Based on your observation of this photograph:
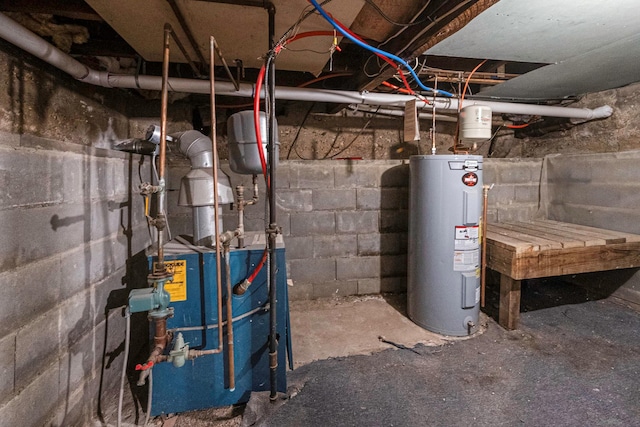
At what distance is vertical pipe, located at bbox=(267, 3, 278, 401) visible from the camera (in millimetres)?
1271

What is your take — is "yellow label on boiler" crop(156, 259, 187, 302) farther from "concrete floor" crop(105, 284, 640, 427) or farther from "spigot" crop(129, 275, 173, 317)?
"concrete floor" crop(105, 284, 640, 427)

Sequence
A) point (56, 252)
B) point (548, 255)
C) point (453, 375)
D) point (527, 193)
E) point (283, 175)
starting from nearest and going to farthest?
point (56, 252), point (453, 375), point (548, 255), point (283, 175), point (527, 193)

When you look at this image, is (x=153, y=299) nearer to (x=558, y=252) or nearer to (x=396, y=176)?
(x=396, y=176)

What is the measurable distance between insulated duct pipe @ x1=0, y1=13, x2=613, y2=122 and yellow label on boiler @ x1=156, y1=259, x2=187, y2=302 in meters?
0.93

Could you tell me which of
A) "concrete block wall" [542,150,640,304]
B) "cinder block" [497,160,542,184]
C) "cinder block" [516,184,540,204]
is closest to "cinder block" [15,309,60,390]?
"cinder block" [497,160,542,184]

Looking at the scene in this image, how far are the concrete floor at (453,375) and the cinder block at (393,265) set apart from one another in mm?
430

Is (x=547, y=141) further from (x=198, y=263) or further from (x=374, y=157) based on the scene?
(x=198, y=263)

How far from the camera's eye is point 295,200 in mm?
2557

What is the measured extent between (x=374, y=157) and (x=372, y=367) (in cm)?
184

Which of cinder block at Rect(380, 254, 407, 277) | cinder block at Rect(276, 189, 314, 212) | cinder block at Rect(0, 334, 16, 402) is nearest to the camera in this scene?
cinder block at Rect(0, 334, 16, 402)

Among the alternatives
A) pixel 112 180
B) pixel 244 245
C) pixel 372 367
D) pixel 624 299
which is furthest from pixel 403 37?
pixel 624 299

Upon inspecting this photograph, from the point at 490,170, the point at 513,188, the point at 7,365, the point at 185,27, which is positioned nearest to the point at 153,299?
the point at 7,365

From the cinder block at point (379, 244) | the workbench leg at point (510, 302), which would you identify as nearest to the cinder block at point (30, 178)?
the cinder block at point (379, 244)

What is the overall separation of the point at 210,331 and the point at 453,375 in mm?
1295
